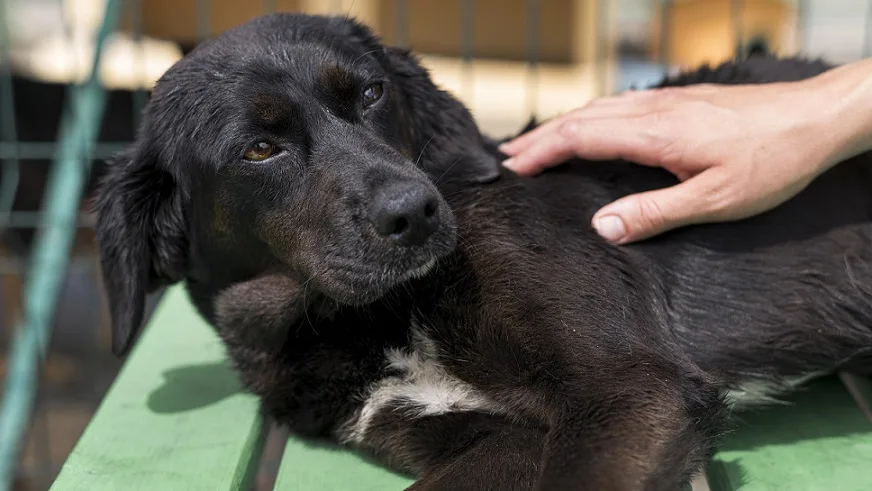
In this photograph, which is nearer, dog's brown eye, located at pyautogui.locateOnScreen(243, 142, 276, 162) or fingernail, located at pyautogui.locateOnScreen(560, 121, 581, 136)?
dog's brown eye, located at pyautogui.locateOnScreen(243, 142, 276, 162)

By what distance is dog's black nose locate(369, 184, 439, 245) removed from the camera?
191 centimetres

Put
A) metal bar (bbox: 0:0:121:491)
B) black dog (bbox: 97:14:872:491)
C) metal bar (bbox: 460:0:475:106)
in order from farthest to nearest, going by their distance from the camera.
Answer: metal bar (bbox: 460:0:475:106) → metal bar (bbox: 0:0:121:491) → black dog (bbox: 97:14:872:491)

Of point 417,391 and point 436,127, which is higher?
point 436,127

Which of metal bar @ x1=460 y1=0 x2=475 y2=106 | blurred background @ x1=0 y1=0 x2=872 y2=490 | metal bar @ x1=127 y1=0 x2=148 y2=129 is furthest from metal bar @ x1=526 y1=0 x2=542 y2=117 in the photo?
metal bar @ x1=127 y1=0 x2=148 y2=129

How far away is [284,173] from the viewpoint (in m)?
2.09

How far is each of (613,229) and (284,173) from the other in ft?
2.54

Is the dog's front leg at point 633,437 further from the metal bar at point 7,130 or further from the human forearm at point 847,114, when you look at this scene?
the metal bar at point 7,130

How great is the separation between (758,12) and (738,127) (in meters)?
4.80

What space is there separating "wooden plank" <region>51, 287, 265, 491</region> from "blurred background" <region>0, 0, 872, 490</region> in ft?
1.15

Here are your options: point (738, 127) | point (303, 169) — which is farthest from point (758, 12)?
point (303, 169)

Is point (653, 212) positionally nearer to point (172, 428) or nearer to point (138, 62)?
point (172, 428)

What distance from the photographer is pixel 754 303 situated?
218 cm

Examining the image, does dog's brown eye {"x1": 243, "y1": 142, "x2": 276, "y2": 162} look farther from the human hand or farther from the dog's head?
the human hand

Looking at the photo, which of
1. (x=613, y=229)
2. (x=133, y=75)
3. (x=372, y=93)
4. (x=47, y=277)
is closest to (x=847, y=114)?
(x=613, y=229)
